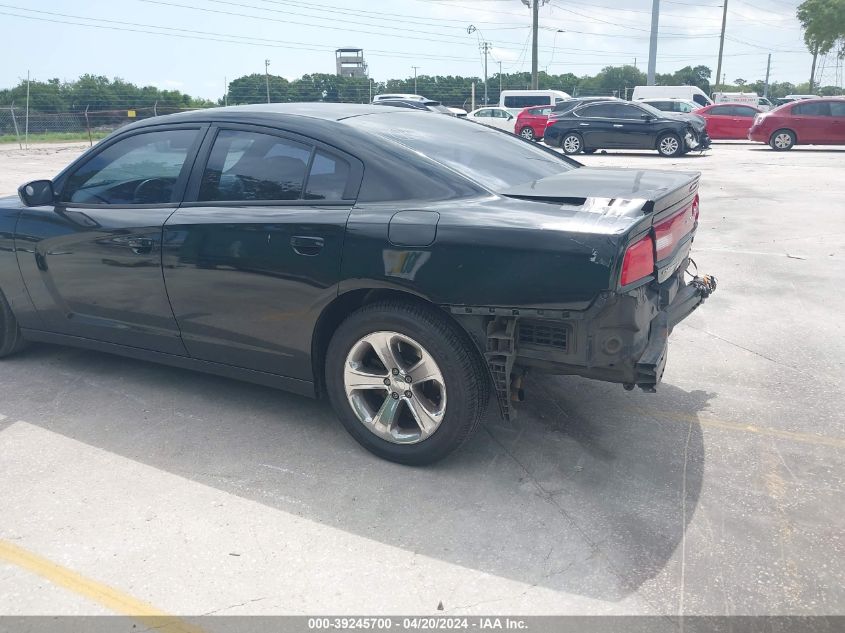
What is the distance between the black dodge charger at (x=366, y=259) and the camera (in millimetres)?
2881

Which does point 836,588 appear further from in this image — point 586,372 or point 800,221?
point 800,221

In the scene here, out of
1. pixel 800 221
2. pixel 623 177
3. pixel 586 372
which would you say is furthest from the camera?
pixel 800 221

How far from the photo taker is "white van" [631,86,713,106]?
114ft

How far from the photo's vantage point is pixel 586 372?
2973 mm

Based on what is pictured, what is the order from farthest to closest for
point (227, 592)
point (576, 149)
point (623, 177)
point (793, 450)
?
1. point (576, 149)
2. point (623, 177)
3. point (793, 450)
4. point (227, 592)

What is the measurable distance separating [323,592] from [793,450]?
231 cm

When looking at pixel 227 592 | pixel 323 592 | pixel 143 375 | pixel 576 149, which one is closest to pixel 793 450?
pixel 323 592

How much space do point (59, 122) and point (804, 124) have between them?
1123 inches

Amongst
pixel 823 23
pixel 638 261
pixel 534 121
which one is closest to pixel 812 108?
pixel 534 121

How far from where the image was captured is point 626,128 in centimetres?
1983

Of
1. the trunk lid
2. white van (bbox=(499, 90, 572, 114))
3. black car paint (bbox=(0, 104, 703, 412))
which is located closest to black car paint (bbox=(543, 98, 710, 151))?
white van (bbox=(499, 90, 572, 114))

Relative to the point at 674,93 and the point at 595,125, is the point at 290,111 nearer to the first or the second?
the point at 595,125

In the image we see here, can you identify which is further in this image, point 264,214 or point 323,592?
point 264,214

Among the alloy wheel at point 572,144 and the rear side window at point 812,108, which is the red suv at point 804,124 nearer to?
the rear side window at point 812,108
